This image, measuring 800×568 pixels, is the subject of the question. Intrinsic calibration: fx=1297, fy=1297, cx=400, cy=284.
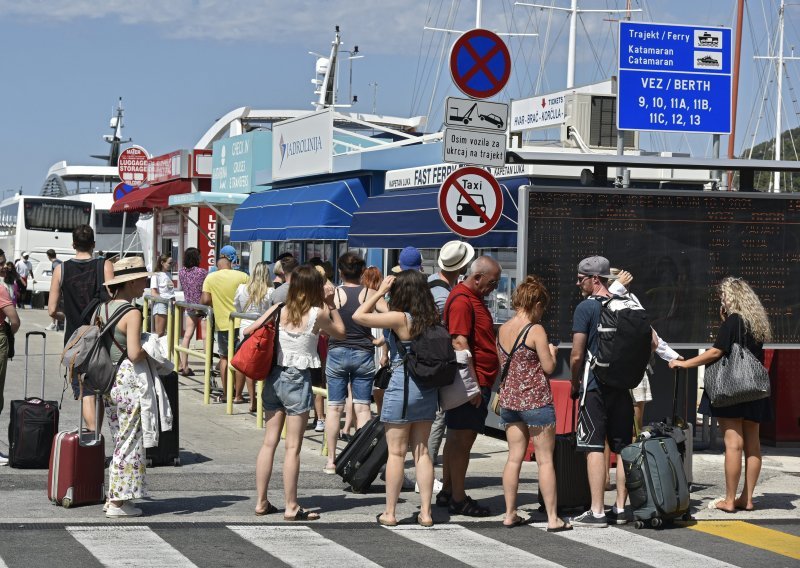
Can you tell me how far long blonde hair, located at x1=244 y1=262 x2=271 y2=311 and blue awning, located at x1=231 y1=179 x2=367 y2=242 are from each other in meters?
6.04

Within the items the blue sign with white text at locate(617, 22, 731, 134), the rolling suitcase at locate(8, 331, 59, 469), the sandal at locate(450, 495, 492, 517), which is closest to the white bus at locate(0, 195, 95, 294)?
the blue sign with white text at locate(617, 22, 731, 134)

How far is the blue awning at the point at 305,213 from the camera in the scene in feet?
68.2

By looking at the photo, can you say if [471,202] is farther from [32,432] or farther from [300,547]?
[300,547]

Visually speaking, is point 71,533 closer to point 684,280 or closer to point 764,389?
point 764,389

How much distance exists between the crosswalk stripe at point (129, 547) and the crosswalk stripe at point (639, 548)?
8.47ft

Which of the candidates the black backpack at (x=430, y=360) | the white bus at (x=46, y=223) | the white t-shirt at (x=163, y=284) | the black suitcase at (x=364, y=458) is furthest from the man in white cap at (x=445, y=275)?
the white bus at (x=46, y=223)

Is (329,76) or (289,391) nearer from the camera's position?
(289,391)

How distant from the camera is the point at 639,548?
8.12m

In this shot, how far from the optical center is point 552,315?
1103 centimetres

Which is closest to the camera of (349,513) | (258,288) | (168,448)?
(349,513)

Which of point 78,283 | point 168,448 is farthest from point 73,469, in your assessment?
point 78,283

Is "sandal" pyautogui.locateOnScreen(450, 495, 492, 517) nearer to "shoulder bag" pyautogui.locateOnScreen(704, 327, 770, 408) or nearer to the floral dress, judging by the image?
"shoulder bag" pyautogui.locateOnScreen(704, 327, 770, 408)

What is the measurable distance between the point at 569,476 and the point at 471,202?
2.91m

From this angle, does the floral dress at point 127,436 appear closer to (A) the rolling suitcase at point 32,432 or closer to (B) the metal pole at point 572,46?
(A) the rolling suitcase at point 32,432
